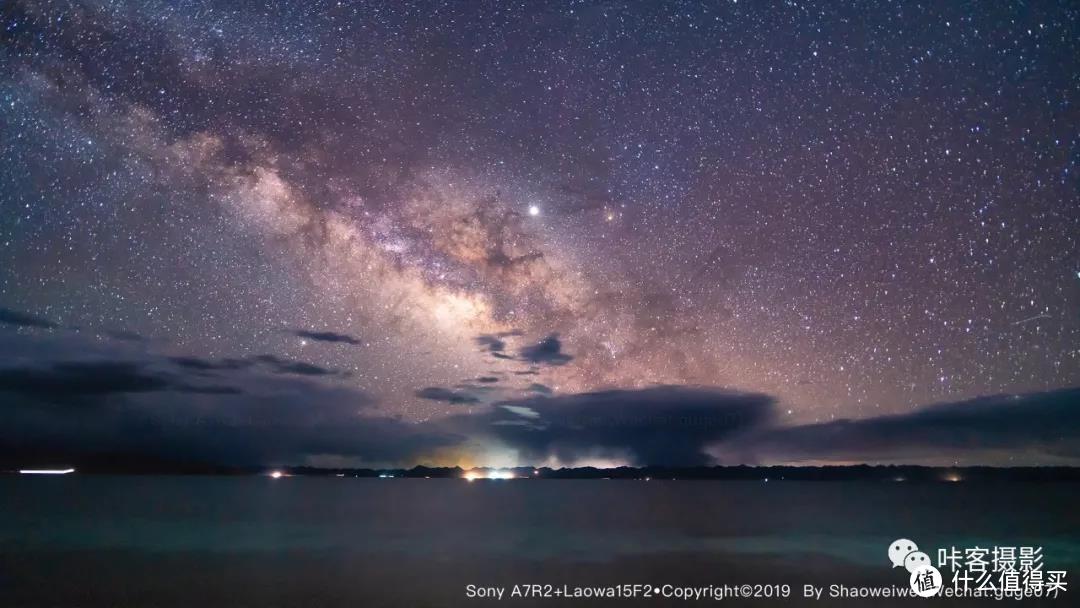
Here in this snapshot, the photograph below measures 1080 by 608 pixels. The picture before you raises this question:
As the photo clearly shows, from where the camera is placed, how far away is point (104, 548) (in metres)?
31.8

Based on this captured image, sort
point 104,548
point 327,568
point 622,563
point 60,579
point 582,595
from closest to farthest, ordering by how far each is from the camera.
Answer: point 582,595, point 60,579, point 327,568, point 622,563, point 104,548

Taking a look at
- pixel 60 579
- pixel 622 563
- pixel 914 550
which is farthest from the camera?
pixel 914 550

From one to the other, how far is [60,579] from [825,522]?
47.3 metres

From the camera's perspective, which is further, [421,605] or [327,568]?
[327,568]

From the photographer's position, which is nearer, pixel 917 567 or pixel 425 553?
pixel 917 567

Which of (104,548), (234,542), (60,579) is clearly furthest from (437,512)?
(60,579)

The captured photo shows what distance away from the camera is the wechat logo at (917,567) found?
21141 millimetres

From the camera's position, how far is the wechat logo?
21.1 metres

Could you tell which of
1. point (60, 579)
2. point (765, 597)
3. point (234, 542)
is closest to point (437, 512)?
point (234, 542)

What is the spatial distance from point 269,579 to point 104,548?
13.0 m

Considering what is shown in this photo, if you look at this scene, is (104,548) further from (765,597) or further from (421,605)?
(765,597)

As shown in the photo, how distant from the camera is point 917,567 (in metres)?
26.5

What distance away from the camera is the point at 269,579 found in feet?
78.4

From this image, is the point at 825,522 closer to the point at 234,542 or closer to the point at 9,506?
the point at 234,542
